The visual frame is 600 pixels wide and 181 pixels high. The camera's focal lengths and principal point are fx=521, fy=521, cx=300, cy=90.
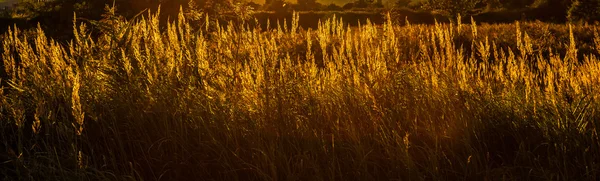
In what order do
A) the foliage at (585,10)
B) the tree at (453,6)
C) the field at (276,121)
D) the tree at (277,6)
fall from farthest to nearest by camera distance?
the tree at (453,6) < the tree at (277,6) < the foliage at (585,10) < the field at (276,121)

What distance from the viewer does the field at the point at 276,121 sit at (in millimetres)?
2791

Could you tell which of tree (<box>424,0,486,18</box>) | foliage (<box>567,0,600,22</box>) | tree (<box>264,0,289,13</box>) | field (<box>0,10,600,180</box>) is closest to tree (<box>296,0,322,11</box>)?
tree (<box>264,0,289,13</box>)

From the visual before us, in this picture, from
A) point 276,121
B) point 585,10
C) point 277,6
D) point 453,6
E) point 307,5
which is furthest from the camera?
point 307,5

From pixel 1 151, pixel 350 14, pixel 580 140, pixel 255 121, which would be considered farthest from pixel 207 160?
pixel 350 14

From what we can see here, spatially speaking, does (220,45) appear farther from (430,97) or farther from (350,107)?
(430,97)

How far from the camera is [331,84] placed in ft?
12.4

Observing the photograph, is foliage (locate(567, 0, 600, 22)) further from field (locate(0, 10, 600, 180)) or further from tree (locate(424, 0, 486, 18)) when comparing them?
field (locate(0, 10, 600, 180))

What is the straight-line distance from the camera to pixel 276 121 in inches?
127

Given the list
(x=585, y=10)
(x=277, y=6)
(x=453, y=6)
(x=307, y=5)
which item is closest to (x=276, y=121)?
(x=277, y=6)

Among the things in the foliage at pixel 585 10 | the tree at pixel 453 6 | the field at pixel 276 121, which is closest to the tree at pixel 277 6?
the tree at pixel 453 6

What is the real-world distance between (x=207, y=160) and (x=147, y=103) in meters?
0.81

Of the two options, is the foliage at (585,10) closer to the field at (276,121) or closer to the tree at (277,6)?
the tree at (277,6)

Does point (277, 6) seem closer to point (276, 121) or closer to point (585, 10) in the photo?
point (585, 10)

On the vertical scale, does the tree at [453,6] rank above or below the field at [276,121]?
below
